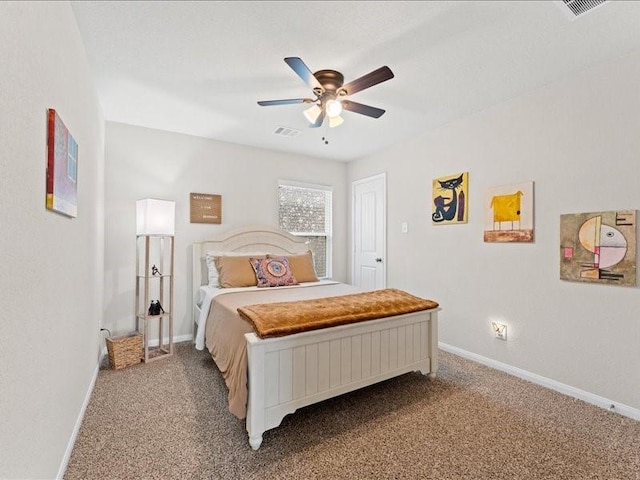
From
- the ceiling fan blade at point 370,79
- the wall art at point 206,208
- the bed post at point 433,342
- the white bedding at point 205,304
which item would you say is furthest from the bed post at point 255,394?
the wall art at point 206,208

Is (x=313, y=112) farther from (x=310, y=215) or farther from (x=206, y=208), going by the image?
(x=310, y=215)

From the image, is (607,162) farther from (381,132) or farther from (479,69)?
(381,132)

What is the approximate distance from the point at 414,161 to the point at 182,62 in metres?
2.72

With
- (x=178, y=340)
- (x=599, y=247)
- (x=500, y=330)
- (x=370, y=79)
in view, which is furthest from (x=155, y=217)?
(x=599, y=247)

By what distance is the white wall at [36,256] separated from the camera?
0.96 m

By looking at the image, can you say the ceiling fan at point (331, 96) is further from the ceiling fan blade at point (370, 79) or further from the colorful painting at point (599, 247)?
the colorful painting at point (599, 247)

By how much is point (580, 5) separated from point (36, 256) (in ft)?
9.62

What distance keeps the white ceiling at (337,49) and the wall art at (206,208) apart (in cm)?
102

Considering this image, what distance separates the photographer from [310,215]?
189 inches

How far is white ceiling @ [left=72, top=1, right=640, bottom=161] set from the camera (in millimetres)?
1792

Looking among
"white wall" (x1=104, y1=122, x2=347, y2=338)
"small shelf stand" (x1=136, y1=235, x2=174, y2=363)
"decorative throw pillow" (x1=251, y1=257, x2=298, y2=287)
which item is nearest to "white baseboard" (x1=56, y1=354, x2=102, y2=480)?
"small shelf stand" (x1=136, y1=235, x2=174, y2=363)

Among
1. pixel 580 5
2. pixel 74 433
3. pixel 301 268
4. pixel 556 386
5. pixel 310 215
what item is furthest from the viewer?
pixel 310 215

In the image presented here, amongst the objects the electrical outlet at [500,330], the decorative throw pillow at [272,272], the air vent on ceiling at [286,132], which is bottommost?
the electrical outlet at [500,330]

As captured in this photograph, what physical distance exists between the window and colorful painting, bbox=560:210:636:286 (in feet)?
9.92
